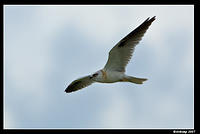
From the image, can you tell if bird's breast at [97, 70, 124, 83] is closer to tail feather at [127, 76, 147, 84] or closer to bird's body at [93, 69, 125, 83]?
bird's body at [93, 69, 125, 83]

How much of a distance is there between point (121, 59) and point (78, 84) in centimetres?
236

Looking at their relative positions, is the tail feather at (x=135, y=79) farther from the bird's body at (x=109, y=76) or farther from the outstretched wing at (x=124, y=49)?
the outstretched wing at (x=124, y=49)

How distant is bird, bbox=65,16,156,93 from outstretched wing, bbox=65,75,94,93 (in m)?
1.00

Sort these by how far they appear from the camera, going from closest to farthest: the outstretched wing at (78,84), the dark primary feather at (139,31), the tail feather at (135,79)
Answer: the dark primary feather at (139,31) < the tail feather at (135,79) < the outstretched wing at (78,84)

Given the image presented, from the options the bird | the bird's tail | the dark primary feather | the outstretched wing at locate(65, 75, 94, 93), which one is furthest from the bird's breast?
the outstretched wing at locate(65, 75, 94, 93)

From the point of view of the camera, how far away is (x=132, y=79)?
1505 cm

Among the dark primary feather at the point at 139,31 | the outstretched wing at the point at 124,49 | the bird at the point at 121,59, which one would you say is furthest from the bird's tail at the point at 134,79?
the dark primary feather at the point at 139,31

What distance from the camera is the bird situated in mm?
14742

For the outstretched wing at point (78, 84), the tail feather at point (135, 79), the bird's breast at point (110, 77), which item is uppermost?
the bird's breast at point (110, 77)

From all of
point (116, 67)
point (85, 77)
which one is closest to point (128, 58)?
point (116, 67)

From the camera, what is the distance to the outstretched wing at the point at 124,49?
14703 mm

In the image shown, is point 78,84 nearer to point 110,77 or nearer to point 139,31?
point 110,77
